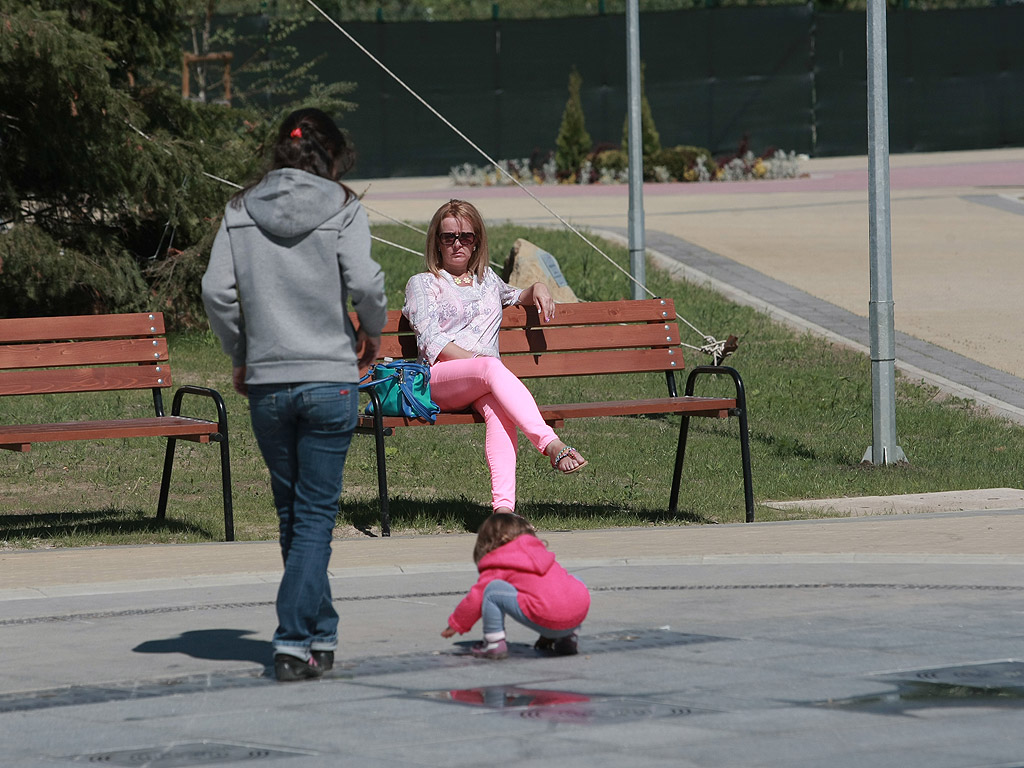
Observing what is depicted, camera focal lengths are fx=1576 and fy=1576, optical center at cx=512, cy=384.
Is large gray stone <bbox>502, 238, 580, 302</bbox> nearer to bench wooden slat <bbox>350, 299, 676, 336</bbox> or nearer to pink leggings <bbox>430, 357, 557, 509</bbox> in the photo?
bench wooden slat <bbox>350, 299, 676, 336</bbox>

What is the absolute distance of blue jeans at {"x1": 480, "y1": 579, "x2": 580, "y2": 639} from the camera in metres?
4.77

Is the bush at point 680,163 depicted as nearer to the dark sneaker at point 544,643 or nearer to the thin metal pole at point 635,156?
the thin metal pole at point 635,156

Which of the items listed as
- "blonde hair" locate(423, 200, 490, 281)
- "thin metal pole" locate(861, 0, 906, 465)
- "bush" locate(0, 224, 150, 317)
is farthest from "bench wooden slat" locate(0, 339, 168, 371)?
"bush" locate(0, 224, 150, 317)

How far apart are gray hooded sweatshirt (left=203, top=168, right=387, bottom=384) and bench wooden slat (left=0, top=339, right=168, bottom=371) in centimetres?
312

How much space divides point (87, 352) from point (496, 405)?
2117 millimetres

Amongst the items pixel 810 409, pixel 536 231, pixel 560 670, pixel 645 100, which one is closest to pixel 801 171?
pixel 645 100

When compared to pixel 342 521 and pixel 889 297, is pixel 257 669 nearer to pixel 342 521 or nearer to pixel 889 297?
pixel 342 521

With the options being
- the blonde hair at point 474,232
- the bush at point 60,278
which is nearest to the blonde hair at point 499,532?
the blonde hair at point 474,232

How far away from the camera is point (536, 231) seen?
1806 cm

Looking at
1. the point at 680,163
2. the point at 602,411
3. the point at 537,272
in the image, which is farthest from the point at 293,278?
the point at 680,163

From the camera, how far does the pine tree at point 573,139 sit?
30.6 meters

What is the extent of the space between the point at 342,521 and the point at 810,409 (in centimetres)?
Answer: 440

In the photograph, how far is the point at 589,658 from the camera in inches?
187

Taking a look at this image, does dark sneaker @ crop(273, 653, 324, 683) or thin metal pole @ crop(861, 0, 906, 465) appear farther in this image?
thin metal pole @ crop(861, 0, 906, 465)
